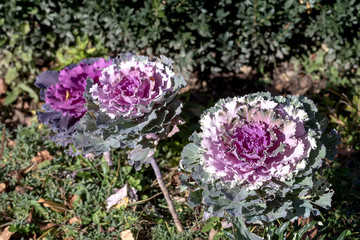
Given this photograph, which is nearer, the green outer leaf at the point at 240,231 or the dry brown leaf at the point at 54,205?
the green outer leaf at the point at 240,231

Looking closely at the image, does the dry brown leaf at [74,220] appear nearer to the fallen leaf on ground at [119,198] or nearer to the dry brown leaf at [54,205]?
the dry brown leaf at [54,205]

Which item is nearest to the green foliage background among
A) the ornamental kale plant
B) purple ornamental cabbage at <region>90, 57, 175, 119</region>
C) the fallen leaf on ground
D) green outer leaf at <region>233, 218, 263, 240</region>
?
the fallen leaf on ground

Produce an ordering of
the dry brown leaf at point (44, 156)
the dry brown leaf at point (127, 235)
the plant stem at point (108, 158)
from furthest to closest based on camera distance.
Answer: the dry brown leaf at point (44, 156), the plant stem at point (108, 158), the dry brown leaf at point (127, 235)

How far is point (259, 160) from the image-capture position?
1469 mm

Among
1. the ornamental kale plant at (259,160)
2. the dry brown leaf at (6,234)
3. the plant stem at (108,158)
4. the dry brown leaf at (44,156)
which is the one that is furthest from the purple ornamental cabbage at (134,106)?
the dry brown leaf at (44,156)

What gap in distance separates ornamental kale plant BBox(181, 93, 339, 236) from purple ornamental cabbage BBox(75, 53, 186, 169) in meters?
0.24

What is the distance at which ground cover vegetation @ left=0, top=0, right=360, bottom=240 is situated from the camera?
2.48 m

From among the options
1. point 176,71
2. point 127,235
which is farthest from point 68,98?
point 176,71

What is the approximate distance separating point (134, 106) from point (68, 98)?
2.06 ft

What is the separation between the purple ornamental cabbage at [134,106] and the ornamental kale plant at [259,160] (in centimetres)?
24

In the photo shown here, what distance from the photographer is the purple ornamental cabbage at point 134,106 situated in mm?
1687

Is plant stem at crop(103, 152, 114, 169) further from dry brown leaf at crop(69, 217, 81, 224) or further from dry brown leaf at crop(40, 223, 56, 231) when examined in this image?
dry brown leaf at crop(40, 223, 56, 231)

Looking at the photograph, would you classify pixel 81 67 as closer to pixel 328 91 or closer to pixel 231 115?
pixel 231 115

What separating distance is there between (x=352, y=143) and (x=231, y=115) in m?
1.87
